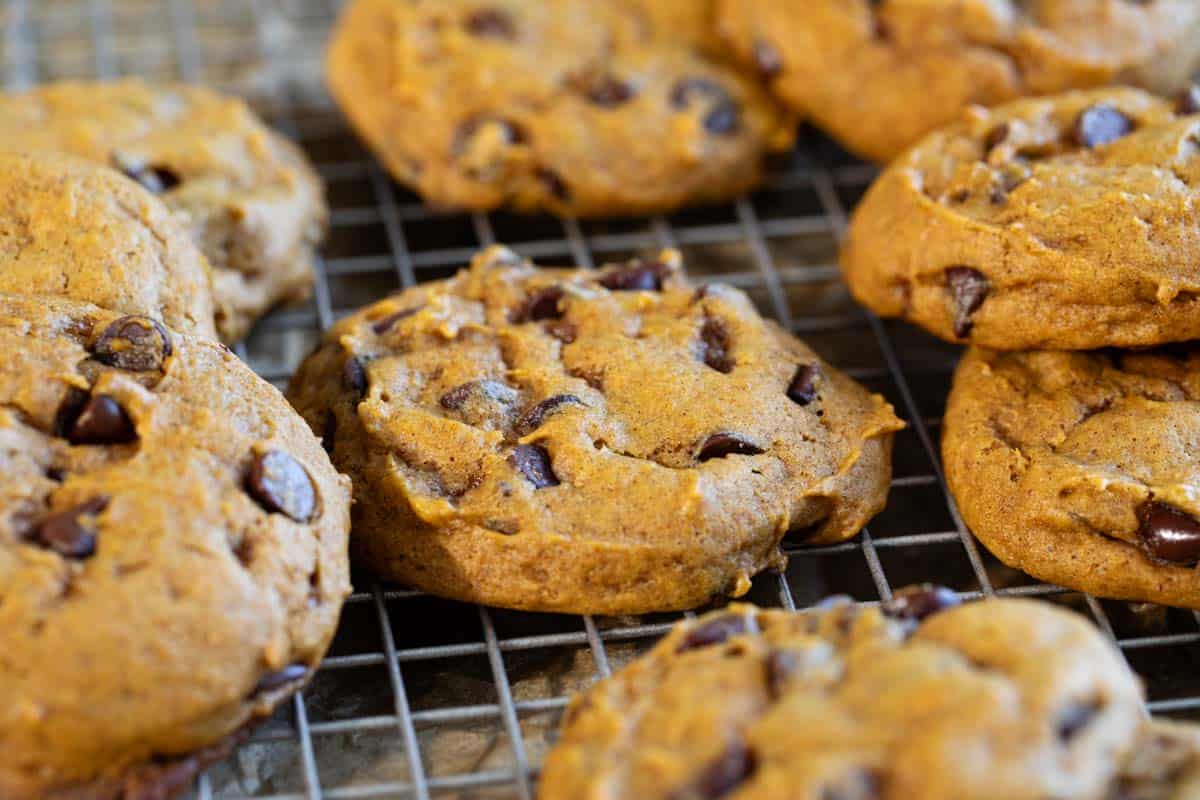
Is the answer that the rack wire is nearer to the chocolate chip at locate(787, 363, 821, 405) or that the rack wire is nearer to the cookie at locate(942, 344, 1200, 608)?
the cookie at locate(942, 344, 1200, 608)

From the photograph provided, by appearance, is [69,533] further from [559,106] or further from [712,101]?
[712,101]

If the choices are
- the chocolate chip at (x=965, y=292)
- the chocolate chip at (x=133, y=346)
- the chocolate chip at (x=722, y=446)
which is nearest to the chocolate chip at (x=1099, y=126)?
the chocolate chip at (x=965, y=292)

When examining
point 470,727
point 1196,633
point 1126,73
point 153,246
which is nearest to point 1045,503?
point 1196,633

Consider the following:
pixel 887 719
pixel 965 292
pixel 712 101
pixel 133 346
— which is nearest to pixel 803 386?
pixel 965 292

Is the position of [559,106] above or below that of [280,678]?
above

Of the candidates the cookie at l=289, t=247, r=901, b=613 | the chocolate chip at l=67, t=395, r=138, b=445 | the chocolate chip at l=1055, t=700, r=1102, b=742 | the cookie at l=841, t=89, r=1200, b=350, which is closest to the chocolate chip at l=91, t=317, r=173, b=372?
the chocolate chip at l=67, t=395, r=138, b=445

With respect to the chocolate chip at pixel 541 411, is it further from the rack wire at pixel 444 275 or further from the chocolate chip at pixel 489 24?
the chocolate chip at pixel 489 24
